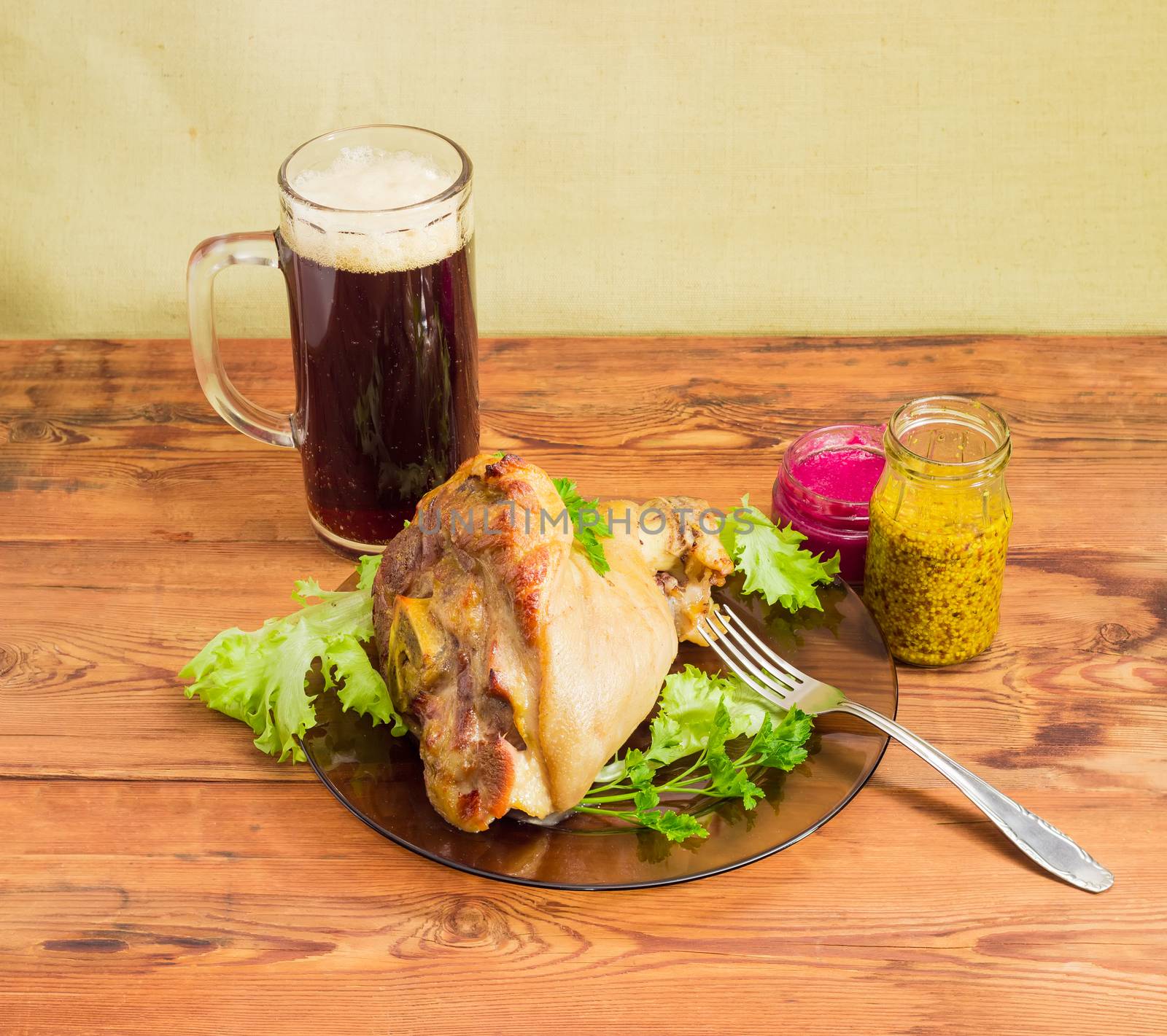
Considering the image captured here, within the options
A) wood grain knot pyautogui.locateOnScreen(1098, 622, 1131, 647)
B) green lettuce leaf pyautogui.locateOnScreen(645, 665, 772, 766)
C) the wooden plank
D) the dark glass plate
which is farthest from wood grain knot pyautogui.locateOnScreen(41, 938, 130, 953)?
wood grain knot pyautogui.locateOnScreen(1098, 622, 1131, 647)

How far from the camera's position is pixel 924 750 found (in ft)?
5.29

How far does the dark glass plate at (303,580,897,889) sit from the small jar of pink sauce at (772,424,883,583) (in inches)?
10.4

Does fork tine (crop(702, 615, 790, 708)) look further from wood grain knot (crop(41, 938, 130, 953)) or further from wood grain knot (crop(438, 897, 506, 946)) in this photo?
wood grain knot (crop(41, 938, 130, 953))

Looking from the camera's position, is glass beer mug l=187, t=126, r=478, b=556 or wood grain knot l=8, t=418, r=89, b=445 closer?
glass beer mug l=187, t=126, r=478, b=556

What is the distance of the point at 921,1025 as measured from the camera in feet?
4.59

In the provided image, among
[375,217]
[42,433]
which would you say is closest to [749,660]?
[375,217]

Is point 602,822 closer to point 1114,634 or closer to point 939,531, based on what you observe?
point 939,531

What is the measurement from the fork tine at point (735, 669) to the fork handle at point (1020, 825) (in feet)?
0.40

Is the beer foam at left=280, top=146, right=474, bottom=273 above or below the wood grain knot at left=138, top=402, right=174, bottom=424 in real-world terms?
above

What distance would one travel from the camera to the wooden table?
1.44 m

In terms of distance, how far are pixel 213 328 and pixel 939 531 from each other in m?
1.12

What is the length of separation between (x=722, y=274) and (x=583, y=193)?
0.37m

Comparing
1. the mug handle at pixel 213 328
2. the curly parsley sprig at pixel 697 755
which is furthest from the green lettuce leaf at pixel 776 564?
the mug handle at pixel 213 328

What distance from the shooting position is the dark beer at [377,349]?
1807mm
